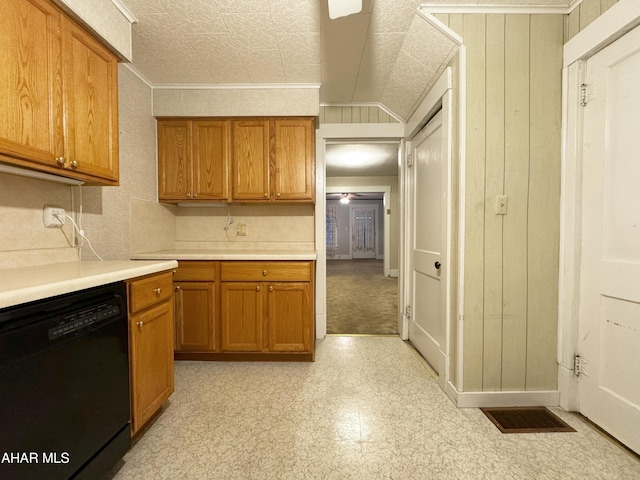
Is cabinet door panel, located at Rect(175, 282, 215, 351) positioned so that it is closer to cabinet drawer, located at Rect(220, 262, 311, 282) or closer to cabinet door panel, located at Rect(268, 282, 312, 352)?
cabinet drawer, located at Rect(220, 262, 311, 282)

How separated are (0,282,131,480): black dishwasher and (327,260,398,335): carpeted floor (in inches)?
87.6

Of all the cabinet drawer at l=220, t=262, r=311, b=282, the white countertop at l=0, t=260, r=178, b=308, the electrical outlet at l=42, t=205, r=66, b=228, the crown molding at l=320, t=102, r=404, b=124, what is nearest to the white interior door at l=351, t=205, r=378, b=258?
the crown molding at l=320, t=102, r=404, b=124

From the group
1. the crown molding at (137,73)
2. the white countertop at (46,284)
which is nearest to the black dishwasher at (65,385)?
the white countertop at (46,284)

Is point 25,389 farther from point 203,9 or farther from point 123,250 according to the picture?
point 203,9

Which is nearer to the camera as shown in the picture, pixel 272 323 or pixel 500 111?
pixel 500 111

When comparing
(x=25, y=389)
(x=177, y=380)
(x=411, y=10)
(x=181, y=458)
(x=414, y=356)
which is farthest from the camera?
(x=414, y=356)

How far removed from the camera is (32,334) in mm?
866

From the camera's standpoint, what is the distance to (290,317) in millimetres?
A: 2307

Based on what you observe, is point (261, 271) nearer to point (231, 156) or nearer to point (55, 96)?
point (231, 156)

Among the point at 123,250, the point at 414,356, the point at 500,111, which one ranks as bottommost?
the point at 414,356

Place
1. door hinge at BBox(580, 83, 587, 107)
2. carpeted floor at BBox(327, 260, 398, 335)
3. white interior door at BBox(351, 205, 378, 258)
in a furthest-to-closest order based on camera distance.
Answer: white interior door at BBox(351, 205, 378, 258) < carpeted floor at BBox(327, 260, 398, 335) < door hinge at BBox(580, 83, 587, 107)

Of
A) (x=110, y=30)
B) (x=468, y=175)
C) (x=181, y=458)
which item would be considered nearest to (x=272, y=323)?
(x=181, y=458)

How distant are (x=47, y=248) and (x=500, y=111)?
2.76 meters

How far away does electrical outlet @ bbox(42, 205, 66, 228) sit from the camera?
1.54 meters
